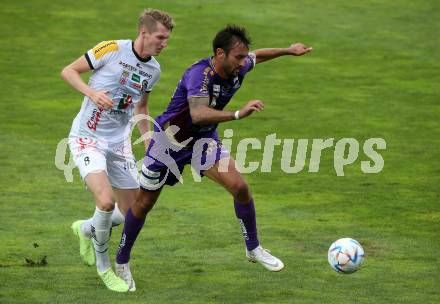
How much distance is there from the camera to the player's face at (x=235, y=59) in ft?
33.8

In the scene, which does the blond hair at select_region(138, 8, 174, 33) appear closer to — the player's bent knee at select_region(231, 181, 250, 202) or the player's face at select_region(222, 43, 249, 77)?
the player's face at select_region(222, 43, 249, 77)

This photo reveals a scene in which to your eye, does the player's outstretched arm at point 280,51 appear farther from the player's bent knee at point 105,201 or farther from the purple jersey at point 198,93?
the player's bent knee at point 105,201

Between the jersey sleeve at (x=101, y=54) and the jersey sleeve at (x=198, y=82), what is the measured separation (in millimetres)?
887

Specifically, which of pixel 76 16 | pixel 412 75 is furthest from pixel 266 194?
pixel 76 16

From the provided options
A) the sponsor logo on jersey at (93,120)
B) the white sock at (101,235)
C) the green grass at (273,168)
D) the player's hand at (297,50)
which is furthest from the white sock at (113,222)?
the player's hand at (297,50)

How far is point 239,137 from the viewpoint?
17.9 metres

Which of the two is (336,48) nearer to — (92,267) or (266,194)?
(266,194)

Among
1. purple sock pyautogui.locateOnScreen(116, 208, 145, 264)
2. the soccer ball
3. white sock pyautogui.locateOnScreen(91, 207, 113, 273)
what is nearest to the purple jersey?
purple sock pyautogui.locateOnScreen(116, 208, 145, 264)

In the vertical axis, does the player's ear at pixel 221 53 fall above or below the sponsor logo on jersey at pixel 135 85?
above

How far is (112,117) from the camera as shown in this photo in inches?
428

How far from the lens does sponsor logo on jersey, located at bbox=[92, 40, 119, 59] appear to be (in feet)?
35.0

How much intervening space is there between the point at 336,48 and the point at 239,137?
6140mm

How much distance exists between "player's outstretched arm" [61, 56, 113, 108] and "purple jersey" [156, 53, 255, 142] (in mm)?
842

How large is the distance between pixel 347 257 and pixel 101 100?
2.87 m
